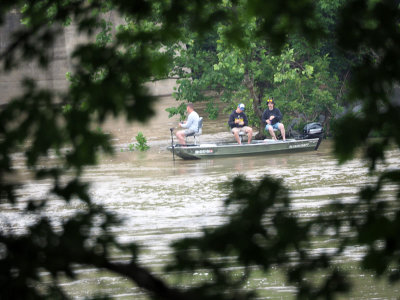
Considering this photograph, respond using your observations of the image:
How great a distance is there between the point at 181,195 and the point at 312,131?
756 centimetres

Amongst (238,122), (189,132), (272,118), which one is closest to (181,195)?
(189,132)

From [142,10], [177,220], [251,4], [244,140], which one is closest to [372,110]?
[251,4]

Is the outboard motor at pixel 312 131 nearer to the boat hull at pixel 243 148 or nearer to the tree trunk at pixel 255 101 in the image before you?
the boat hull at pixel 243 148

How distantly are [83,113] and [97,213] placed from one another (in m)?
0.43

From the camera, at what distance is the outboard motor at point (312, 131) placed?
20984 mm

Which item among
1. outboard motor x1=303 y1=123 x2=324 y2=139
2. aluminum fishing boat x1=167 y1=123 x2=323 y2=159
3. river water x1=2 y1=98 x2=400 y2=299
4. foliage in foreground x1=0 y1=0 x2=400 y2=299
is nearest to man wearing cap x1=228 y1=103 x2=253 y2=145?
aluminum fishing boat x1=167 y1=123 x2=323 y2=159

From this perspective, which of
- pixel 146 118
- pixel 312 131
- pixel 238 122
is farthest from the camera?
pixel 312 131

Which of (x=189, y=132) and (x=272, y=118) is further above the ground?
(x=272, y=118)

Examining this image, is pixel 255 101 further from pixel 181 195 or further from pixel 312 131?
pixel 181 195

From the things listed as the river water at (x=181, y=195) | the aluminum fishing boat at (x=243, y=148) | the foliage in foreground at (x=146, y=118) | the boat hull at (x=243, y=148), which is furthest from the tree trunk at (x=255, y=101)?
the foliage in foreground at (x=146, y=118)

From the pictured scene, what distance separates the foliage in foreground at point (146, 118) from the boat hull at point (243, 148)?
17.1m

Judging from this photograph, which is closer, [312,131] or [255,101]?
[312,131]

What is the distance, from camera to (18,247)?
8.31ft

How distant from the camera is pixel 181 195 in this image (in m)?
14.3
